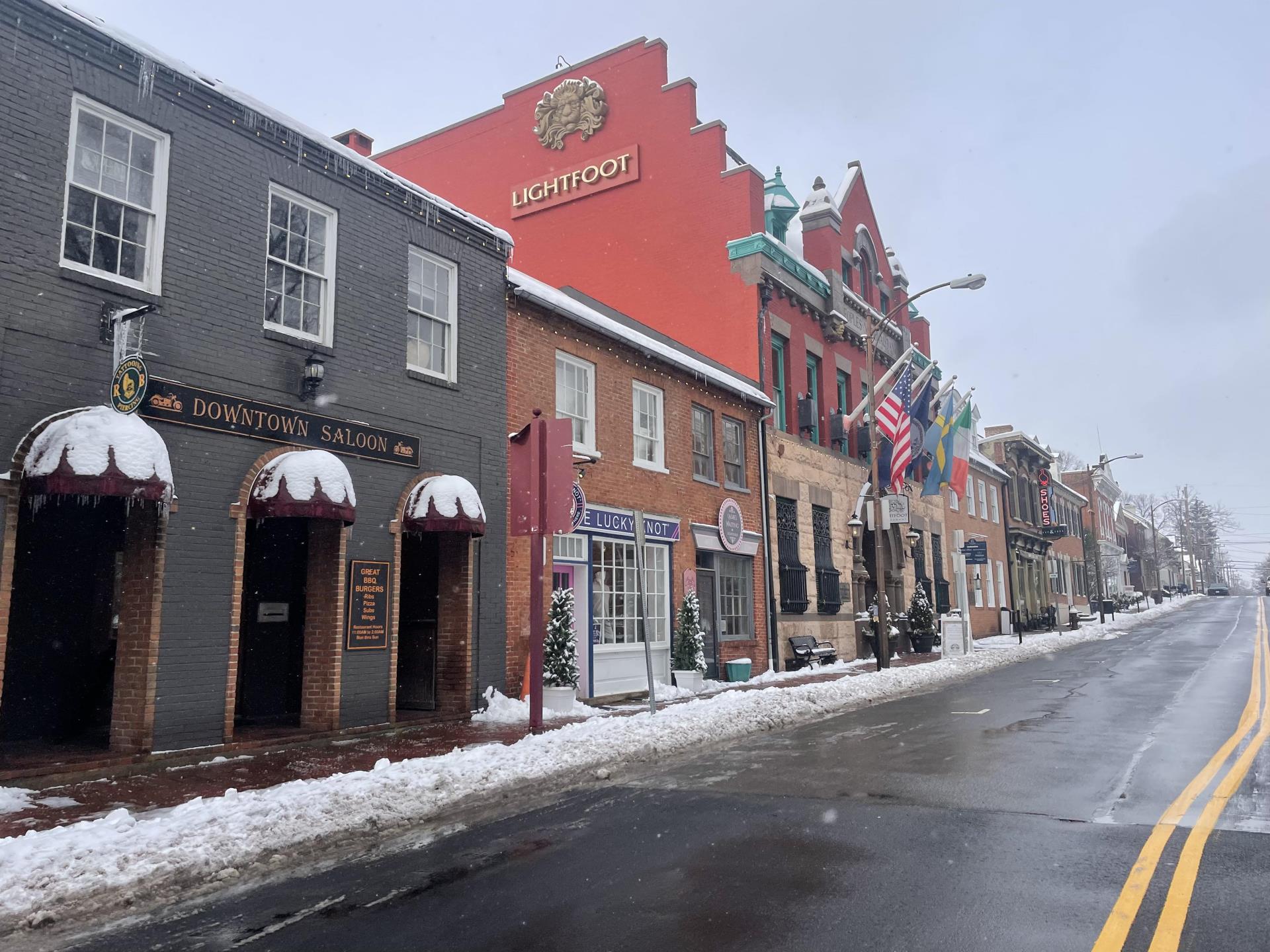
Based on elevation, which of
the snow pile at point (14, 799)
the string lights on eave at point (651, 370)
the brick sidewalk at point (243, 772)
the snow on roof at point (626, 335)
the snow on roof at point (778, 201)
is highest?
the snow on roof at point (778, 201)

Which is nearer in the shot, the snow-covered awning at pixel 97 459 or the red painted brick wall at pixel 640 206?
the snow-covered awning at pixel 97 459

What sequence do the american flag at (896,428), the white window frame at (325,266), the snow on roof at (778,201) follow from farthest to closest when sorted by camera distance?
1. the snow on roof at (778,201)
2. the american flag at (896,428)
3. the white window frame at (325,266)

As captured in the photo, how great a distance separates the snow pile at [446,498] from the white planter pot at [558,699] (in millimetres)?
2811

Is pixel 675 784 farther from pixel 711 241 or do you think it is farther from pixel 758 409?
pixel 711 241

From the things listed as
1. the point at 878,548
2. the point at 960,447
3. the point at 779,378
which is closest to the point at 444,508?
the point at 878,548

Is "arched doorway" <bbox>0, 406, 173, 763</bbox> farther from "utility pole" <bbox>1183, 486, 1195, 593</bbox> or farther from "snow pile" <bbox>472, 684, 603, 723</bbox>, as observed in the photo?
"utility pole" <bbox>1183, 486, 1195, 593</bbox>

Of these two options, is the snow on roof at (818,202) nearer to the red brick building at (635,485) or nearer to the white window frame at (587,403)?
the red brick building at (635,485)

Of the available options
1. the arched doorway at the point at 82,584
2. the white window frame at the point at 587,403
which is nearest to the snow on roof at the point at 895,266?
the white window frame at the point at 587,403

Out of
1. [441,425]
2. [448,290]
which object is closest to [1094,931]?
[441,425]

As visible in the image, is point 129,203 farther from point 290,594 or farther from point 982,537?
point 982,537

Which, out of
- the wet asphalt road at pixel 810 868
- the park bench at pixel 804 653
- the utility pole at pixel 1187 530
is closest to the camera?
the wet asphalt road at pixel 810 868

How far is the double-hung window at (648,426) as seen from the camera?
1734cm

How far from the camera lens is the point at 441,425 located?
12992 mm

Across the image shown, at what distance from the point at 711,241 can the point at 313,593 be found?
14.8 metres
